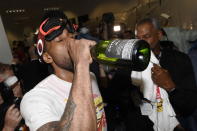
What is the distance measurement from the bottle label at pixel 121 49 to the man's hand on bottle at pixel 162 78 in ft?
2.52

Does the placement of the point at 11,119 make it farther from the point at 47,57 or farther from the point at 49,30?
the point at 49,30

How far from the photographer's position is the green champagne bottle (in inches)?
31.0

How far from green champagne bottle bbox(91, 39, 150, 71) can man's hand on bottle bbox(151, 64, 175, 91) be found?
2.10ft

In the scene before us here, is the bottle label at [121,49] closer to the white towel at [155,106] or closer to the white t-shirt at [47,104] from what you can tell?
the white t-shirt at [47,104]

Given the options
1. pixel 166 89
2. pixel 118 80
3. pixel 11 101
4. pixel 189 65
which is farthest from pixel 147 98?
pixel 11 101

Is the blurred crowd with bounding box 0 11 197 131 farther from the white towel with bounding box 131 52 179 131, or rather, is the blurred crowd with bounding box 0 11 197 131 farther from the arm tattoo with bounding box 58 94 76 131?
the arm tattoo with bounding box 58 94 76 131

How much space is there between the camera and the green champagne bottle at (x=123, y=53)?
79 cm

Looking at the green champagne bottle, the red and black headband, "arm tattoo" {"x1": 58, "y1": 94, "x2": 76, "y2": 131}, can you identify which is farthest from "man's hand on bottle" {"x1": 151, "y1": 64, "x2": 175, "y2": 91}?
"arm tattoo" {"x1": 58, "y1": 94, "x2": 76, "y2": 131}

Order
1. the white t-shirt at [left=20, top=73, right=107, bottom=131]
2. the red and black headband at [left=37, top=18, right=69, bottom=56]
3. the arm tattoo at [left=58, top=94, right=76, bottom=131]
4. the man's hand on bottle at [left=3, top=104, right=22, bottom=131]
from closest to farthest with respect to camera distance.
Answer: the arm tattoo at [left=58, top=94, right=76, bottom=131], the white t-shirt at [left=20, top=73, right=107, bottom=131], the red and black headband at [left=37, top=18, right=69, bottom=56], the man's hand on bottle at [left=3, top=104, right=22, bottom=131]

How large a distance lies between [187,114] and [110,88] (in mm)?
674

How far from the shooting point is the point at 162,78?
1509 millimetres

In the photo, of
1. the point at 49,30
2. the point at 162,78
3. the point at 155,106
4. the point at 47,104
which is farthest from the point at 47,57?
the point at 155,106

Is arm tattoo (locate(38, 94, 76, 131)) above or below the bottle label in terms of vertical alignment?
below

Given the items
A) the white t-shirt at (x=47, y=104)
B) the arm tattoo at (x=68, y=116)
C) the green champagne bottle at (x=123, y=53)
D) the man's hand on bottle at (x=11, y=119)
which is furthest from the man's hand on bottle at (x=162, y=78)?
the man's hand on bottle at (x=11, y=119)
